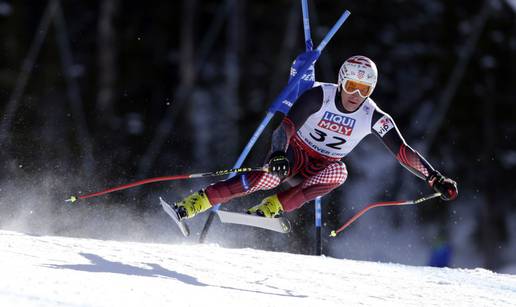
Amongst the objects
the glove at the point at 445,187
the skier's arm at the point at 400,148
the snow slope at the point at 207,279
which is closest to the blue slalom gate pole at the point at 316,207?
the snow slope at the point at 207,279

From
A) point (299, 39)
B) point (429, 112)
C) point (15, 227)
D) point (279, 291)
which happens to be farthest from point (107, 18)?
point (279, 291)

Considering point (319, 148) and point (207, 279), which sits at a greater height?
point (319, 148)

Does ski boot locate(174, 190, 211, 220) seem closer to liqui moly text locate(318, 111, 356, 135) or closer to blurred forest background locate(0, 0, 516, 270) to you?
liqui moly text locate(318, 111, 356, 135)

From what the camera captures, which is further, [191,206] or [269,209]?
[269,209]

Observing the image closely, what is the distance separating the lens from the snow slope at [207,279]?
3.34m

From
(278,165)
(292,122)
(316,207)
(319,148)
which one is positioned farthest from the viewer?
(316,207)

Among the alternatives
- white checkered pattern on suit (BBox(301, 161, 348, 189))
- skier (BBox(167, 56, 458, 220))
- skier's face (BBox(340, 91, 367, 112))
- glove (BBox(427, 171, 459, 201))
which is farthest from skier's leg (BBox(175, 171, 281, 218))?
glove (BBox(427, 171, 459, 201))

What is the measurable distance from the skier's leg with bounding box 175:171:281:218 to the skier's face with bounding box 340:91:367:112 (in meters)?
0.68

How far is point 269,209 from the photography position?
5152mm

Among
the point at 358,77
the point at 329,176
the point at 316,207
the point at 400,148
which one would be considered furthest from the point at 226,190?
the point at 316,207

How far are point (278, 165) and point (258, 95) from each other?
1044 centimetres

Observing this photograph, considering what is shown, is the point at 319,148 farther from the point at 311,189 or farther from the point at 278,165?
the point at 278,165

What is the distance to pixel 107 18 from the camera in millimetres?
15258

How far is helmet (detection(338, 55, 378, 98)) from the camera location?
499cm
